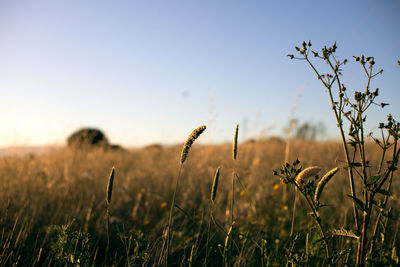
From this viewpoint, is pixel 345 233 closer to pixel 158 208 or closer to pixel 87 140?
pixel 158 208

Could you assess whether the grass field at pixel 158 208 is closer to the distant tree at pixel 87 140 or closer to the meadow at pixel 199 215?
the meadow at pixel 199 215

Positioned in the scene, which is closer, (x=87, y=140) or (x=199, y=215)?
(x=199, y=215)

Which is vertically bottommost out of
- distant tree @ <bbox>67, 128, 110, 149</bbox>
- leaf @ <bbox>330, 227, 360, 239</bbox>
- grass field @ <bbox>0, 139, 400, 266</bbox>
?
grass field @ <bbox>0, 139, 400, 266</bbox>

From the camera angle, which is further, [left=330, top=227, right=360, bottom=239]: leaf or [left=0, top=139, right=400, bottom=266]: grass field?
[left=0, top=139, right=400, bottom=266]: grass field

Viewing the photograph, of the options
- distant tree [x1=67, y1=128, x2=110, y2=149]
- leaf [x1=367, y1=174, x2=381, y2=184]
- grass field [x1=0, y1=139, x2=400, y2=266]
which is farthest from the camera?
distant tree [x1=67, y1=128, x2=110, y2=149]

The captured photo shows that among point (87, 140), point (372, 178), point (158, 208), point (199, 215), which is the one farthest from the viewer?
point (87, 140)

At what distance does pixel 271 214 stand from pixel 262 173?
1.05 meters

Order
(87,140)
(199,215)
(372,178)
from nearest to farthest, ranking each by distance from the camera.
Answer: (372,178)
(199,215)
(87,140)

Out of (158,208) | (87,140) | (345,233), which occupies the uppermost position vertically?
(87,140)

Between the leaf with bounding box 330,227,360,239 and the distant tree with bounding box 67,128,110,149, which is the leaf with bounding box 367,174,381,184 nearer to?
the leaf with bounding box 330,227,360,239

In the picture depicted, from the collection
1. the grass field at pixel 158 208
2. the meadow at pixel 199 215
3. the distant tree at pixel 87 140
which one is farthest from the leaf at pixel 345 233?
the distant tree at pixel 87 140

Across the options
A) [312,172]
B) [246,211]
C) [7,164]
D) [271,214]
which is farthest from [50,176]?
[312,172]

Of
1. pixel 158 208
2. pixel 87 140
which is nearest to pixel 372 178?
pixel 158 208

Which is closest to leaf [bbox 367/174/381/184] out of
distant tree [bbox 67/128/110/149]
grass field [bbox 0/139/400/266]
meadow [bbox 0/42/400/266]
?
meadow [bbox 0/42/400/266]
